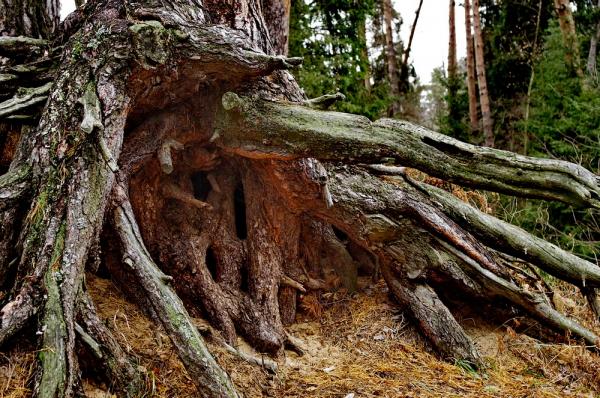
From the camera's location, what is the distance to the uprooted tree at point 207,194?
2924mm

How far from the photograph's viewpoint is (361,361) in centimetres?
404

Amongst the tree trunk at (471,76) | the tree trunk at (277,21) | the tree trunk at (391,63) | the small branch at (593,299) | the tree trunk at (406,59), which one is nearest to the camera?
the small branch at (593,299)

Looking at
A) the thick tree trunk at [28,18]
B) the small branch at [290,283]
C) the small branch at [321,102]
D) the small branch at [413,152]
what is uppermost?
the thick tree trunk at [28,18]

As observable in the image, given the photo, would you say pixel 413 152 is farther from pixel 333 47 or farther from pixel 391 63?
pixel 391 63

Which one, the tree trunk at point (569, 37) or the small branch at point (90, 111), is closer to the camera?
the small branch at point (90, 111)

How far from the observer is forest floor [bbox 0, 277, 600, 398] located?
10.7ft

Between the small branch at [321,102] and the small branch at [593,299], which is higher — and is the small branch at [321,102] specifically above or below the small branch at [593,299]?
above

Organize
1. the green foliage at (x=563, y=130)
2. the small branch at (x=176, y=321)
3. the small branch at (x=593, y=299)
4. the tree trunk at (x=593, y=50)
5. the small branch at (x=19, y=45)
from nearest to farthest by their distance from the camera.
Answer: the small branch at (x=176, y=321), the small branch at (x=19, y=45), the small branch at (x=593, y=299), the green foliage at (x=563, y=130), the tree trunk at (x=593, y=50)

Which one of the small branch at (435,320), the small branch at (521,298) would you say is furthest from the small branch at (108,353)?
the small branch at (521,298)

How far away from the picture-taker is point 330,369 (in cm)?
391

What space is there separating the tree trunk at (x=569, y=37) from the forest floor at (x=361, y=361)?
7.87 metres

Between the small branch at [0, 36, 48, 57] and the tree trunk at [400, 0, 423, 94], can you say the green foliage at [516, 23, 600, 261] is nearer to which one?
the tree trunk at [400, 0, 423, 94]

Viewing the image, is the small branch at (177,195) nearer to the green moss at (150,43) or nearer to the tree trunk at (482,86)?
the green moss at (150,43)

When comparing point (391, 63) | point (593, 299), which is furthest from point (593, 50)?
point (593, 299)
